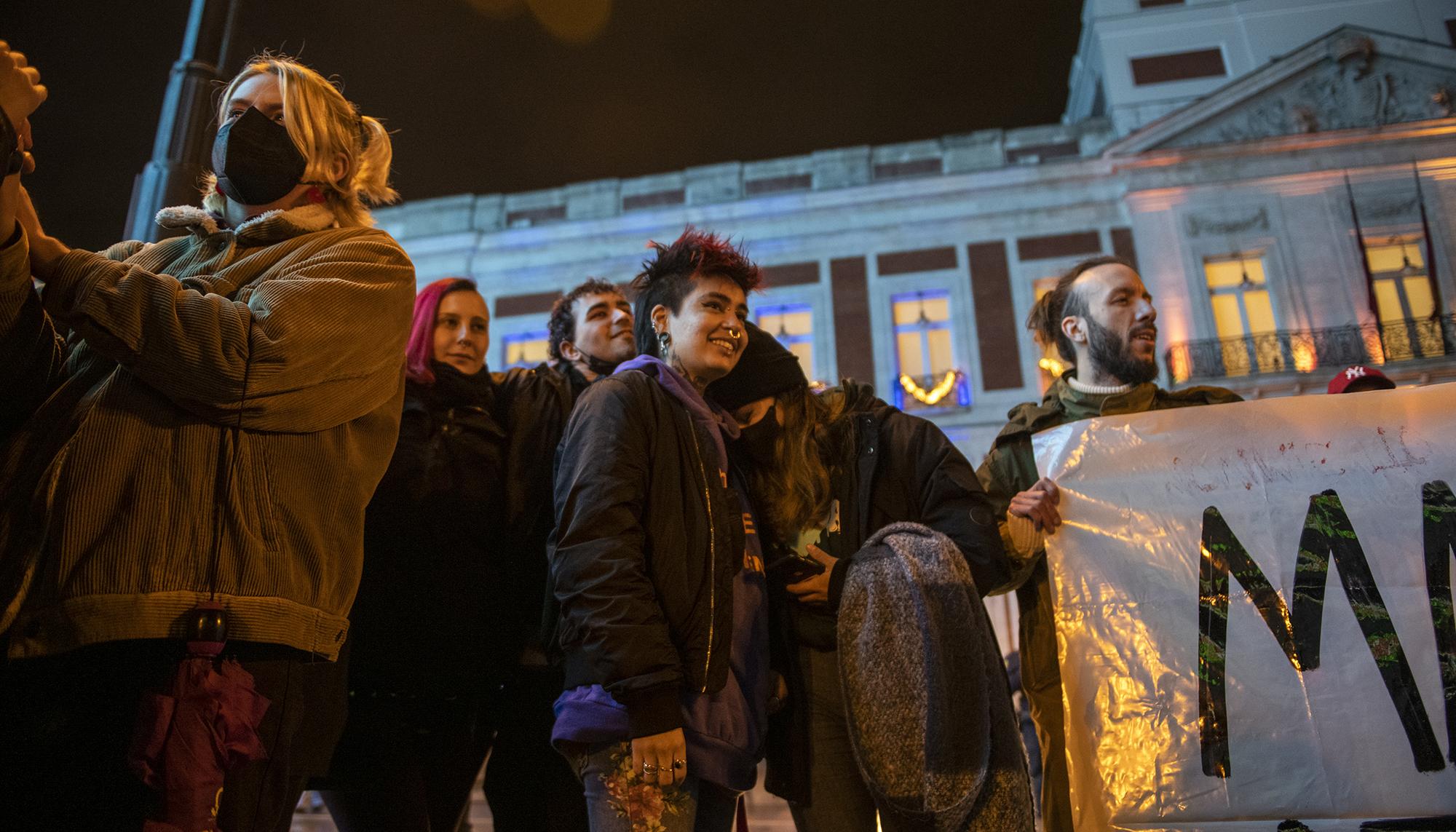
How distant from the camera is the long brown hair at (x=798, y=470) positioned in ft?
8.52

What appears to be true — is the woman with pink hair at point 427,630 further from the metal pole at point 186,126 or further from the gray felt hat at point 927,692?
the gray felt hat at point 927,692

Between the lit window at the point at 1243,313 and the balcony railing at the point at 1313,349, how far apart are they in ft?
0.05

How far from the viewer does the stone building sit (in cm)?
1388

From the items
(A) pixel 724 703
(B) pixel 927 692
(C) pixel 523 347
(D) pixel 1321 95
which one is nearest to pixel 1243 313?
(D) pixel 1321 95

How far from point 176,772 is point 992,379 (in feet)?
46.7

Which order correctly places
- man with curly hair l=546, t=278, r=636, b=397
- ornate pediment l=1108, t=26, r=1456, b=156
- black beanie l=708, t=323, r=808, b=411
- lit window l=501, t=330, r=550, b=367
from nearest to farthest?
black beanie l=708, t=323, r=808, b=411
man with curly hair l=546, t=278, r=636, b=397
ornate pediment l=1108, t=26, r=1456, b=156
lit window l=501, t=330, r=550, b=367

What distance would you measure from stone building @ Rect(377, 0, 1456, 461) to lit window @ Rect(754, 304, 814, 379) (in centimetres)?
4

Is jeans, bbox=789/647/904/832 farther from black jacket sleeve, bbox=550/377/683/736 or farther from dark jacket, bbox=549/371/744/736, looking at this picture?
black jacket sleeve, bbox=550/377/683/736

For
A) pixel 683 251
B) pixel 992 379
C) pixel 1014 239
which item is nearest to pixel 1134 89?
pixel 1014 239

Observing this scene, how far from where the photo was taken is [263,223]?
1662 millimetres

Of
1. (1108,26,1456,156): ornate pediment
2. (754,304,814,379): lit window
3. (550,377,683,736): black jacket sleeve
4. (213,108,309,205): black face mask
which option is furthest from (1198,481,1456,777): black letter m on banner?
(1108,26,1456,156): ornate pediment

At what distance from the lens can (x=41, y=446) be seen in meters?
1.37

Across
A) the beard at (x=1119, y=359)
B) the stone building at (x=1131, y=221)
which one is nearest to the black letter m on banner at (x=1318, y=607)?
the beard at (x=1119, y=359)

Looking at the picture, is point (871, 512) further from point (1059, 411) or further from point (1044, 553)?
point (1059, 411)
